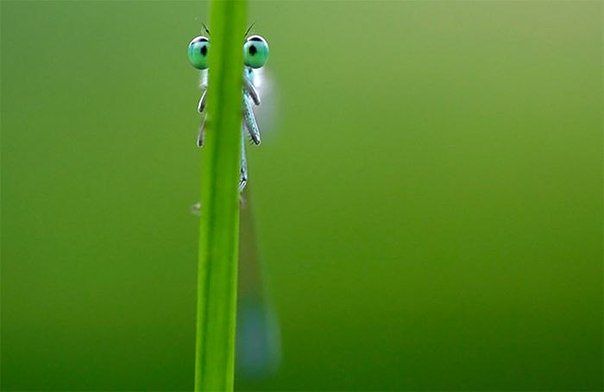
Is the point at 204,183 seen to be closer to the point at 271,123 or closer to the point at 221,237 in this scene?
the point at 221,237

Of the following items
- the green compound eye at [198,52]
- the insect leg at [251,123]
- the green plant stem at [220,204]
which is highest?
the green compound eye at [198,52]

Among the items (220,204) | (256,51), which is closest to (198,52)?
(256,51)

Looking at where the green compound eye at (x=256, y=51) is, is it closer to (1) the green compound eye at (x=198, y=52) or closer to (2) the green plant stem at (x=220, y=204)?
(1) the green compound eye at (x=198, y=52)

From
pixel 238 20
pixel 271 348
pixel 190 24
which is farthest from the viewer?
pixel 190 24

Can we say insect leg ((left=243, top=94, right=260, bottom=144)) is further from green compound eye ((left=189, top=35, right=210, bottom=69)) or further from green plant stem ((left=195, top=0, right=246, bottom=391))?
green plant stem ((left=195, top=0, right=246, bottom=391))

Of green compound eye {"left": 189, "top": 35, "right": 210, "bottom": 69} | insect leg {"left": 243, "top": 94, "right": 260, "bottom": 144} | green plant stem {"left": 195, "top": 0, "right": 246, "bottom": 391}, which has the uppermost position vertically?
green compound eye {"left": 189, "top": 35, "right": 210, "bottom": 69}

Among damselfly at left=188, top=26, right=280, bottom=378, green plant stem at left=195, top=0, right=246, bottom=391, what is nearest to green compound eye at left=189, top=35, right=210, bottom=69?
damselfly at left=188, top=26, right=280, bottom=378

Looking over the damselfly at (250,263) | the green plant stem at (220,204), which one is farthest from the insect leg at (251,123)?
the green plant stem at (220,204)

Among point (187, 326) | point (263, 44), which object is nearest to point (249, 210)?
point (263, 44)
